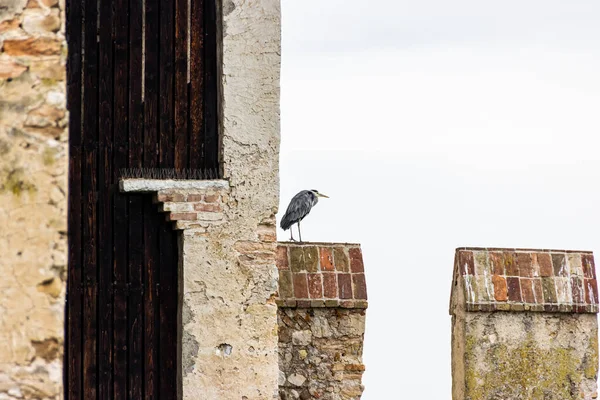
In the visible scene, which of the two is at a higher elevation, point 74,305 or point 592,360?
point 74,305

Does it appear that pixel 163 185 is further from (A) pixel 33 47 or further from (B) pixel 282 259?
(A) pixel 33 47

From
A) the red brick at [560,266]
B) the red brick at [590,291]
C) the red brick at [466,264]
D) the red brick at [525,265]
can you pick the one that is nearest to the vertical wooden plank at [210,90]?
the red brick at [466,264]

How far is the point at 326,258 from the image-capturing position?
10492 millimetres

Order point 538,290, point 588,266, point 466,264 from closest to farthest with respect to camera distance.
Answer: point 466,264, point 538,290, point 588,266

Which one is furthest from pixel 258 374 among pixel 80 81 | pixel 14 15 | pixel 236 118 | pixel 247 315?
pixel 14 15

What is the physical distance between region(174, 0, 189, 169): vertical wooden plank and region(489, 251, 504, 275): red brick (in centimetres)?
254

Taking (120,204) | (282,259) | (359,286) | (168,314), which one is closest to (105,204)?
(120,204)

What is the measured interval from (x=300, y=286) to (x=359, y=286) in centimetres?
45

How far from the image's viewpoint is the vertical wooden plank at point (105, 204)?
9695 mm

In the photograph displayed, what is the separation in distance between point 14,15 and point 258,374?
17.6 feet

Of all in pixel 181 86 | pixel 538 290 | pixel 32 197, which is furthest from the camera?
pixel 538 290

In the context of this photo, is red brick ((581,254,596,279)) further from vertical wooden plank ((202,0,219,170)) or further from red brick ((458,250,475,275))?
vertical wooden plank ((202,0,219,170))

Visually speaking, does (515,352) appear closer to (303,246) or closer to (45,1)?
(303,246)

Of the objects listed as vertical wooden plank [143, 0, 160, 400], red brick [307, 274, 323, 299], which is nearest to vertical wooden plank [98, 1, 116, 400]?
vertical wooden plank [143, 0, 160, 400]
